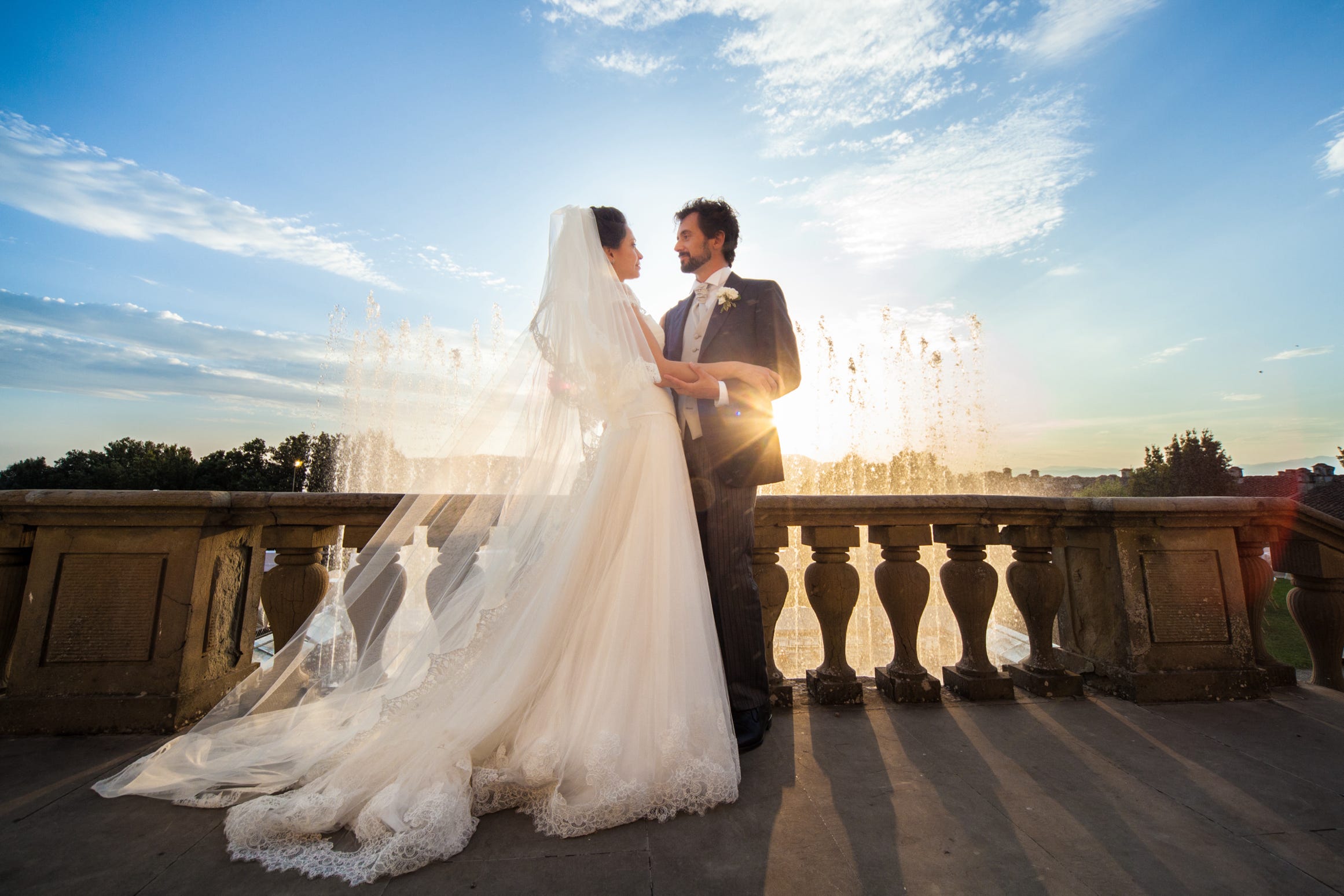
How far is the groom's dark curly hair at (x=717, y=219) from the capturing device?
3.01 metres

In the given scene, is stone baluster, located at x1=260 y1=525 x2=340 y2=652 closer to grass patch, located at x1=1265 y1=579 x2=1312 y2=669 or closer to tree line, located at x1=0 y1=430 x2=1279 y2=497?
grass patch, located at x1=1265 y1=579 x2=1312 y2=669

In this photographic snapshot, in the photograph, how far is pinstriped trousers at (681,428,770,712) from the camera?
2.52m

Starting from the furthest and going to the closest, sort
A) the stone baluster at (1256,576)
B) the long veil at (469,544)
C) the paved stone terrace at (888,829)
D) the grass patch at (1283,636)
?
the grass patch at (1283,636), the stone baluster at (1256,576), the long veil at (469,544), the paved stone terrace at (888,829)

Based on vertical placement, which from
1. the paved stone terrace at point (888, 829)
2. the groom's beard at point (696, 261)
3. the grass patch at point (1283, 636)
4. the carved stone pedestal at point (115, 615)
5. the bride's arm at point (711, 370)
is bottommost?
the grass patch at point (1283, 636)

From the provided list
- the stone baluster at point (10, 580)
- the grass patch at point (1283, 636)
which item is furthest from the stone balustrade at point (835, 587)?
the grass patch at point (1283, 636)

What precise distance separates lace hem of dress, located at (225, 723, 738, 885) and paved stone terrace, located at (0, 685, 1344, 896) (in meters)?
0.04

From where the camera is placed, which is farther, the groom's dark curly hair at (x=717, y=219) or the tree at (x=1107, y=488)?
the tree at (x=1107, y=488)

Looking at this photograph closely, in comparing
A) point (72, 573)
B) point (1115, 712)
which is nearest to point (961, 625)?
point (1115, 712)

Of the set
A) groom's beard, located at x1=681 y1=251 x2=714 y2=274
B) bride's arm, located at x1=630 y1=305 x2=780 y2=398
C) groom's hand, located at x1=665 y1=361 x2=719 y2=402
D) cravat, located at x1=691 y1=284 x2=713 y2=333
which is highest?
groom's beard, located at x1=681 y1=251 x2=714 y2=274

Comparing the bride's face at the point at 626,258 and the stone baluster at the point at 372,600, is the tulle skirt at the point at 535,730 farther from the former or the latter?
the bride's face at the point at 626,258

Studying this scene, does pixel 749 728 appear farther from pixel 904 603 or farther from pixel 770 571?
pixel 904 603

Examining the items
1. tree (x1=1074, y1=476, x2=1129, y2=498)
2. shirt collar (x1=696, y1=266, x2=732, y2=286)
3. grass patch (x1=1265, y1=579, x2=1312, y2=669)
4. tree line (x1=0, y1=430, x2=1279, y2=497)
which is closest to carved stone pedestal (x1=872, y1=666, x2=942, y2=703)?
shirt collar (x1=696, y1=266, x2=732, y2=286)

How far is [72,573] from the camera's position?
8.71ft

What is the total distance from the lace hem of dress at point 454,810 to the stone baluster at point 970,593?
1.69 meters
